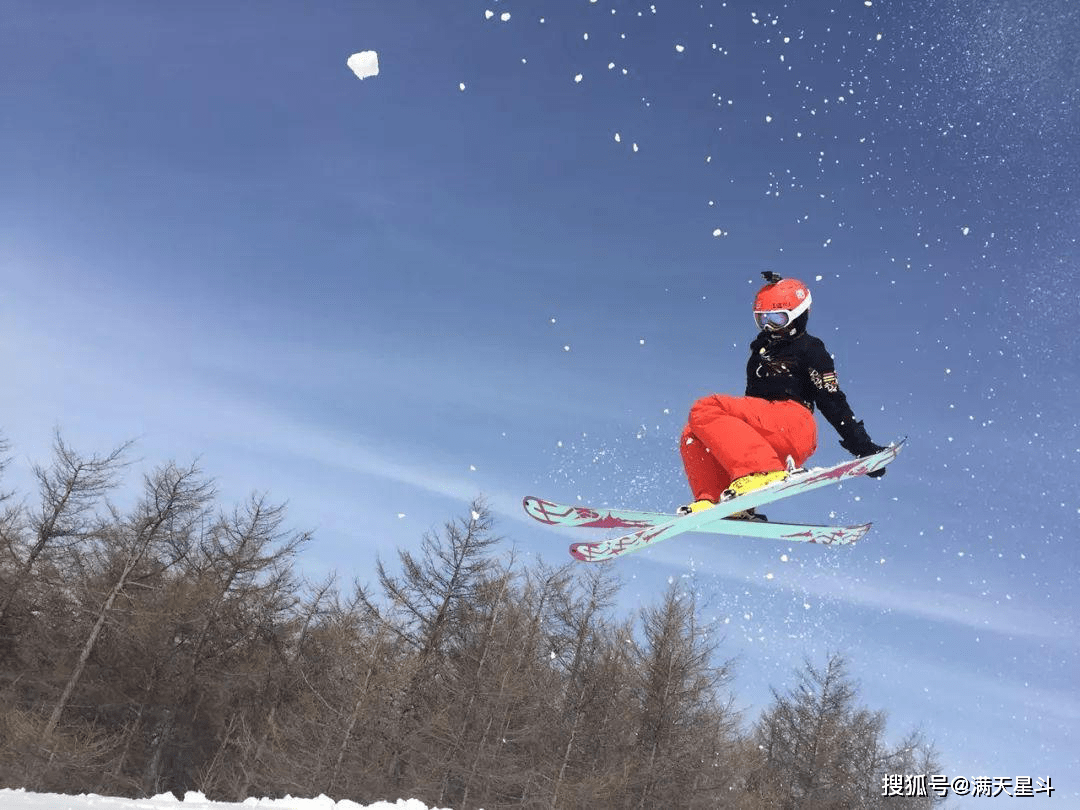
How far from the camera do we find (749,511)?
700cm

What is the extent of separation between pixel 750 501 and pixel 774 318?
4.96ft

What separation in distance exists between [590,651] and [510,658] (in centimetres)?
503

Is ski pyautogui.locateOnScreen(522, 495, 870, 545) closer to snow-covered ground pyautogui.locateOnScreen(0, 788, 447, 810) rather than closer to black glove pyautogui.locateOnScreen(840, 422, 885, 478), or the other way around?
black glove pyautogui.locateOnScreen(840, 422, 885, 478)

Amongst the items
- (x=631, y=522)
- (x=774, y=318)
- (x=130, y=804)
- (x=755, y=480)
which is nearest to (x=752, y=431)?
(x=755, y=480)

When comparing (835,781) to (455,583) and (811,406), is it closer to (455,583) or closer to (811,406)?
(455,583)

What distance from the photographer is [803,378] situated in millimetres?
6656

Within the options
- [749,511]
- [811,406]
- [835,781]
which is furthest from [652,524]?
[835,781]

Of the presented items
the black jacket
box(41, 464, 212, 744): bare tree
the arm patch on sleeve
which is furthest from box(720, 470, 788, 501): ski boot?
box(41, 464, 212, 744): bare tree

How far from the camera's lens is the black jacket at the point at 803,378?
6578mm

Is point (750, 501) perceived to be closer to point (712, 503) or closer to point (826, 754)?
point (712, 503)

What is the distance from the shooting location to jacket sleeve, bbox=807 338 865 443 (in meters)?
6.57

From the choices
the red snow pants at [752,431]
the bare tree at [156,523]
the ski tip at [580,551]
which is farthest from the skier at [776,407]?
the bare tree at [156,523]

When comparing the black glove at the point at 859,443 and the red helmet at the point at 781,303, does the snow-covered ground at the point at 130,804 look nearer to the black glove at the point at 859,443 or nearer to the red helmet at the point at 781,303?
the black glove at the point at 859,443

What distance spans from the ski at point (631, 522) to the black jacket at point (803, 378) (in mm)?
1165
